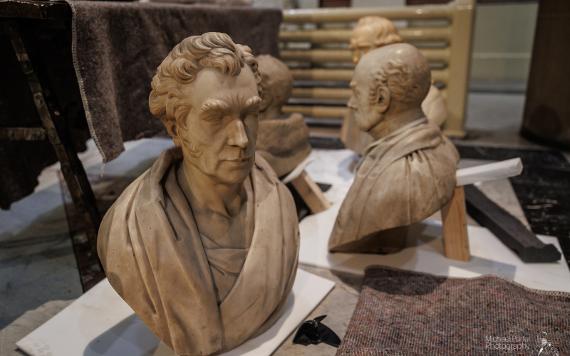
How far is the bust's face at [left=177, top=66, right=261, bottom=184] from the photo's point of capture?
149 centimetres

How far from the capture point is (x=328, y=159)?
178 inches

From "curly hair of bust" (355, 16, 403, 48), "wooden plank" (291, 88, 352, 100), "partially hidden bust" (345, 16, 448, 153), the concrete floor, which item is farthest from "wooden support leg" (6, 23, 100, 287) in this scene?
"wooden plank" (291, 88, 352, 100)

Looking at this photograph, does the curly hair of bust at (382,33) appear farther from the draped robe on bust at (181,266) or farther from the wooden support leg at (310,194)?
the draped robe on bust at (181,266)

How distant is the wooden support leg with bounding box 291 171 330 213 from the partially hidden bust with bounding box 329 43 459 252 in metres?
0.74

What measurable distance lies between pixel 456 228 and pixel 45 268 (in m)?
2.30

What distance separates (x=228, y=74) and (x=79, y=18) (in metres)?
1.14

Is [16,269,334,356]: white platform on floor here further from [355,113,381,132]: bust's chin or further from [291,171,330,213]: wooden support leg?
[291,171,330,213]: wooden support leg

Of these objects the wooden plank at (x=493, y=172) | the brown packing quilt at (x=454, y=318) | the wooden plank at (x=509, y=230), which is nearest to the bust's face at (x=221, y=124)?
the brown packing quilt at (x=454, y=318)

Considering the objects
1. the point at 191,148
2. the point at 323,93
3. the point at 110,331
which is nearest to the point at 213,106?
the point at 191,148

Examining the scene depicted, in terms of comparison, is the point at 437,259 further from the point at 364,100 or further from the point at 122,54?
the point at 122,54

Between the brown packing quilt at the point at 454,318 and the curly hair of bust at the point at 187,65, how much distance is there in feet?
3.74

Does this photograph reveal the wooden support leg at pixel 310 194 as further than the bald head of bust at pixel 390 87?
Yes

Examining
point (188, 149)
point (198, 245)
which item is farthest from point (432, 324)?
point (188, 149)

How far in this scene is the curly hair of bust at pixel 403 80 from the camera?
233 centimetres
